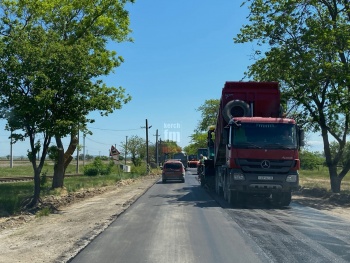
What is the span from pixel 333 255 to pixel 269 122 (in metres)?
9.14

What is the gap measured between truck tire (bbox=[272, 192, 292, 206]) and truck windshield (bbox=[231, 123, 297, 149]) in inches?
81.4

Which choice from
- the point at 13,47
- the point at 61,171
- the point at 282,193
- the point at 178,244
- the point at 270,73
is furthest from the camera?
the point at 61,171

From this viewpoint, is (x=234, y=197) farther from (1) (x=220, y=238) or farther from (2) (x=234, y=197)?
(1) (x=220, y=238)

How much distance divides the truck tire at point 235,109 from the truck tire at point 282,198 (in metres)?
3.63

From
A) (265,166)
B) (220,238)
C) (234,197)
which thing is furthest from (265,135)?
(220,238)

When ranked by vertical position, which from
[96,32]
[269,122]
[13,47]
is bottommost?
[269,122]

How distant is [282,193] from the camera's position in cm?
1759

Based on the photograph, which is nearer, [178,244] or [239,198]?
[178,244]

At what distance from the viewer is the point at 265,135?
1684 cm

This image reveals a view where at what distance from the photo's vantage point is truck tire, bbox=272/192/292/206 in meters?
17.6

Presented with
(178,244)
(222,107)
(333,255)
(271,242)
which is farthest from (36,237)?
(222,107)

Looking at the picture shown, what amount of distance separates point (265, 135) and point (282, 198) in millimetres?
2791

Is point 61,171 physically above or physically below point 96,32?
below

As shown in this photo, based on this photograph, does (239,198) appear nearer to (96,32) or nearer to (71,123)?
(71,123)
